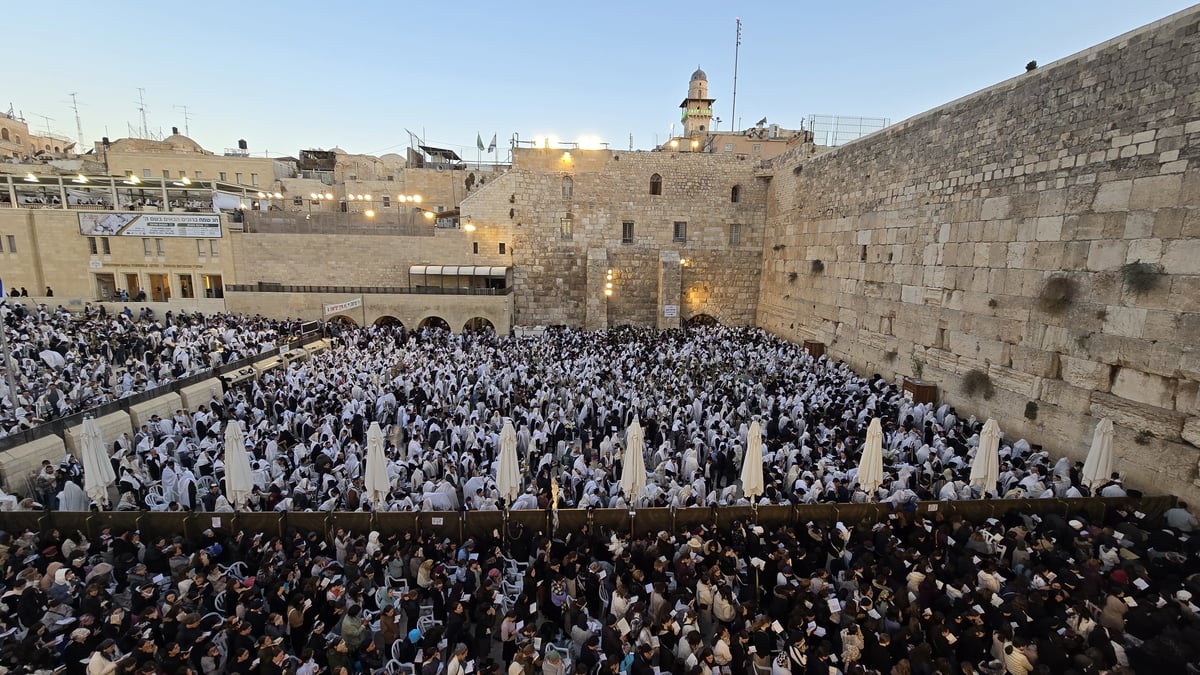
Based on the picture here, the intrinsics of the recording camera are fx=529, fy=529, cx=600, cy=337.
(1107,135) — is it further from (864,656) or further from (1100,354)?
(864,656)

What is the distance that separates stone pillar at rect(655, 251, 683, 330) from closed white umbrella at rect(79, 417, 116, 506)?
19993 mm

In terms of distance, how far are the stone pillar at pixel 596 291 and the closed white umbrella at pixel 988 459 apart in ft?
59.7

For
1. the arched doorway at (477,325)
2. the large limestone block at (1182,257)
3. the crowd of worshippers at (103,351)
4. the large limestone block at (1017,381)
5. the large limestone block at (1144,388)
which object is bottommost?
the arched doorway at (477,325)

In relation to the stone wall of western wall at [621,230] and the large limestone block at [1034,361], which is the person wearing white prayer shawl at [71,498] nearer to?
the large limestone block at [1034,361]

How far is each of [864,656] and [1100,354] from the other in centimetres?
824

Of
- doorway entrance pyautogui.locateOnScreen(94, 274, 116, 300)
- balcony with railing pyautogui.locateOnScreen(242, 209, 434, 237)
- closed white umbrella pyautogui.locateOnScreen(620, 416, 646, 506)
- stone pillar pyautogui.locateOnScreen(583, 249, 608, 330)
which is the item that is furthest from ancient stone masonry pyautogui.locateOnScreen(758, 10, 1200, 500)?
doorway entrance pyautogui.locateOnScreen(94, 274, 116, 300)

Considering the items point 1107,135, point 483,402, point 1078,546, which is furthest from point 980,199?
point 483,402

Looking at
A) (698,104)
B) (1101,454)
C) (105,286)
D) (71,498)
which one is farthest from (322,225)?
(698,104)

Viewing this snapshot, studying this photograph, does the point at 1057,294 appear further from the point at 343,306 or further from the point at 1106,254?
the point at 343,306

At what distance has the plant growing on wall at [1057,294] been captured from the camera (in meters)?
9.94

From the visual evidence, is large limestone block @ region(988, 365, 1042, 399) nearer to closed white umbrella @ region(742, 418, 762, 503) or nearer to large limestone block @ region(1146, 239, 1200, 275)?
large limestone block @ region(1146, 239, 1200, 275)

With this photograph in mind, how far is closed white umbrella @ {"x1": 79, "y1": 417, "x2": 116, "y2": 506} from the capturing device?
297 inches

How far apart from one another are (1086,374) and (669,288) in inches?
642

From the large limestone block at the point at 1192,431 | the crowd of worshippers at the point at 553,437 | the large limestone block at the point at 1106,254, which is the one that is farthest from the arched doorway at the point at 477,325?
the large limestone block at the point at 1192,431
